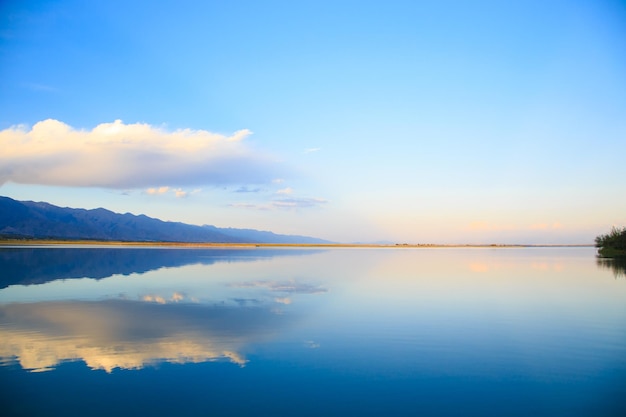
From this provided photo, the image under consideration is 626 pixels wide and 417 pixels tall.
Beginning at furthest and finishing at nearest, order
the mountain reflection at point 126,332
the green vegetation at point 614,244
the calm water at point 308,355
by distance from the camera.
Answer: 1. the green vegetation at point 614,244
2. the mountain reflection at point 126,332
3. the calm water at point 308,355

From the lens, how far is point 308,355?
11.3m

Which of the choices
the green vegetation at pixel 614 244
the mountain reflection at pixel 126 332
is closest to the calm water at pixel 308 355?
the mountain reflection at pixel 126 332

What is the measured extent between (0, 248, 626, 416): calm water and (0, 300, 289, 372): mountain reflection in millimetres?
56

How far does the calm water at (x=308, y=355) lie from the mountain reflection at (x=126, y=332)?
0.06 m

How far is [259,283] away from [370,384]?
64.5 feet

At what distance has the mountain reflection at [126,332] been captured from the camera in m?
10.9

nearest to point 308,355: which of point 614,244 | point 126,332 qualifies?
point 126,332

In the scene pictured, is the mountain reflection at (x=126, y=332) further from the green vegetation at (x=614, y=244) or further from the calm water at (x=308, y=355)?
the green vegetation at (x=614, y=244)

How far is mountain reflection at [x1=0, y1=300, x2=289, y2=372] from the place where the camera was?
35.6 ft

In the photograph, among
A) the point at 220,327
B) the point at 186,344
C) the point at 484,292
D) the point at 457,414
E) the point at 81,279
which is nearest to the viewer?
the point at 457,414

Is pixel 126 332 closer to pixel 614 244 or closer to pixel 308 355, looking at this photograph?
pixel 308 355

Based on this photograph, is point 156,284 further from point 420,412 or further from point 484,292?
point 420,412

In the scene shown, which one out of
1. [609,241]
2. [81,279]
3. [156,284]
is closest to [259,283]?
[156,284]

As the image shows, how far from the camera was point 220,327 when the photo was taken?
47.2 ft
